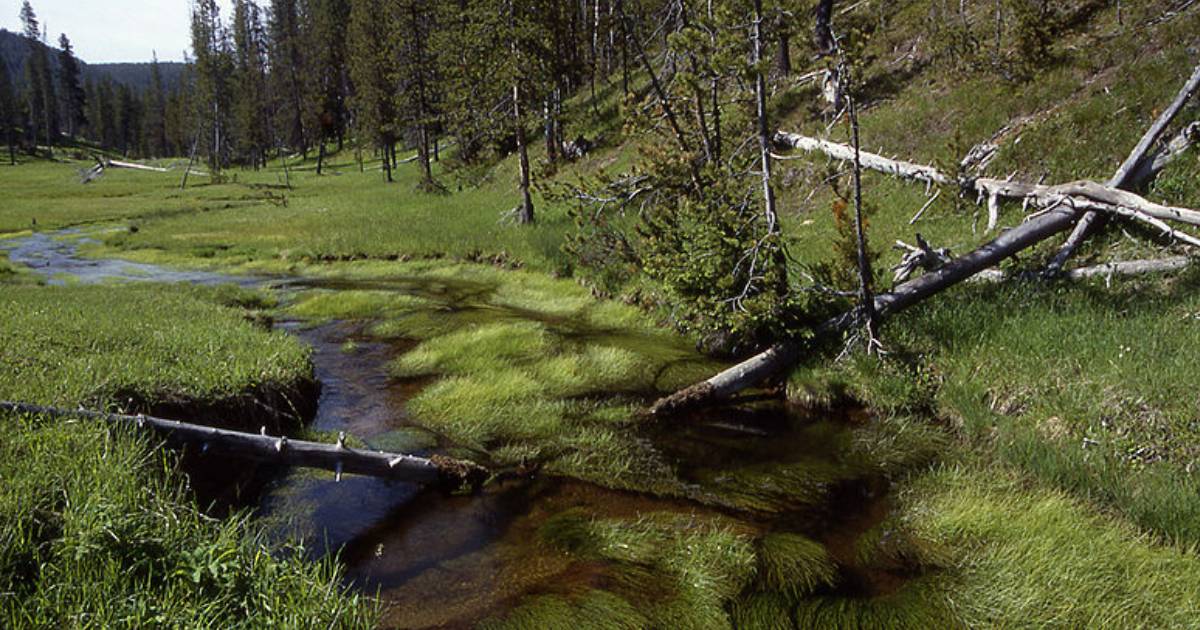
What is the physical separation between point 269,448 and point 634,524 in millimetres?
3681

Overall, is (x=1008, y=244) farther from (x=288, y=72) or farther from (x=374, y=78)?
(x=288, y=72)

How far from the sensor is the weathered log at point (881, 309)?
9852 millimetres

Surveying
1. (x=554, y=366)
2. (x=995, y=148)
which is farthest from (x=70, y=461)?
(x=995, y=148)

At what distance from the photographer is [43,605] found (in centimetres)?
395

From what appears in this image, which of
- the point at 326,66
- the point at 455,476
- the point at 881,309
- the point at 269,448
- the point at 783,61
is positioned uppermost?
the point at 326,66

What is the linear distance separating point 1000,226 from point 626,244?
23.4 ft

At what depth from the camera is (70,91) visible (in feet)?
411

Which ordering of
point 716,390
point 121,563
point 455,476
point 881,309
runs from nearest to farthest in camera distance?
point 121,563, point 455,476, point 716,390, point 881,309

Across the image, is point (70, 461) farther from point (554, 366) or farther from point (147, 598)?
point (554, 366)

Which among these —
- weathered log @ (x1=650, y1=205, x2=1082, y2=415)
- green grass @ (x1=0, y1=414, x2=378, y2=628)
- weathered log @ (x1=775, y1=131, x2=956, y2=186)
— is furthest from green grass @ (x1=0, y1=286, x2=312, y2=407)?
weathered log @ (x1=775, y1=131, x2=956, y2=186)

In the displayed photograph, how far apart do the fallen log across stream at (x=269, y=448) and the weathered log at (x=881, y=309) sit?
3922mm

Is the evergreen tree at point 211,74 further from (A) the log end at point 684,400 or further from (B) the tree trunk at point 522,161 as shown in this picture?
(A) the log end at point 684,400

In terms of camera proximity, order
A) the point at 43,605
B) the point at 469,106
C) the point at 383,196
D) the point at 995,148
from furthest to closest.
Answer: the point at 383,196 < the point at 469,106 < the point at 995,148 < the point at 43,605

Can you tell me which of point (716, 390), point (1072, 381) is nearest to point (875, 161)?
point (716, 390)
